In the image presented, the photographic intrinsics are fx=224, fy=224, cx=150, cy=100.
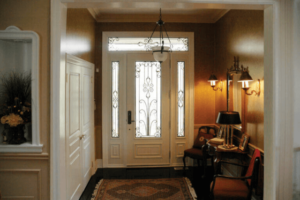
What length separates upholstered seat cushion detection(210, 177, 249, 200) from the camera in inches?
106

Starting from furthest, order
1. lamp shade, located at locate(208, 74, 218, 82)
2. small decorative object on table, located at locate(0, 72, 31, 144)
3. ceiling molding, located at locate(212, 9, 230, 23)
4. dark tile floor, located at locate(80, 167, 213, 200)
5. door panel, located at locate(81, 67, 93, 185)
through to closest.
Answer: lamp shade, located at locate(208, 74, 218, 82) < ceiling molding, located at locate(212, 9, 230, 23) < dark tile floor, located at locate(80, 167, 213, 200) < door panel, located at locate(81, 67, 93, 185) < small decorative object on table, located at locate(0, 72, 31, 144)

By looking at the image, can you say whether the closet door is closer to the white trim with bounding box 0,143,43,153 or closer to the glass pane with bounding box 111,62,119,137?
the white trim with bounding box 0,143,43,153

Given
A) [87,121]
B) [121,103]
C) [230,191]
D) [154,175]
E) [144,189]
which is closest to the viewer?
[230,191]

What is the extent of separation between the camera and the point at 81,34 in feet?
12.0

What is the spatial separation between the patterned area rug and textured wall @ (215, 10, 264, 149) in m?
1.40

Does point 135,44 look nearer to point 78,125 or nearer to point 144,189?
point 78,125

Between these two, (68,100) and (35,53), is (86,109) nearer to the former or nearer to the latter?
(68,100)

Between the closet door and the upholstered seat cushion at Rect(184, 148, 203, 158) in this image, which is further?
the upholstered seat cushion at Rect(184, 148, 203, 158)

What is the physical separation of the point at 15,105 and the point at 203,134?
3594mm

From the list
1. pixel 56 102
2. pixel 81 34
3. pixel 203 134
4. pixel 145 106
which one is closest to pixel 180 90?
pixel 145 106

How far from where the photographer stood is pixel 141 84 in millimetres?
4852

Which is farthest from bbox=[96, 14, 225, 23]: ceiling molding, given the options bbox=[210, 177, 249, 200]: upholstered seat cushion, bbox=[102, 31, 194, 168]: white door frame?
bbox=[210, 177, 249, 200]: upholstered seat cushion

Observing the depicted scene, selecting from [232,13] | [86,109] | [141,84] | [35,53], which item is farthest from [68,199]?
[232,13]

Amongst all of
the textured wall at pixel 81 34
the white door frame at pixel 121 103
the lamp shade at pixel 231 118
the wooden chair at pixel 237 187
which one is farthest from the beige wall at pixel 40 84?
the white door frame at pixel 121 103
